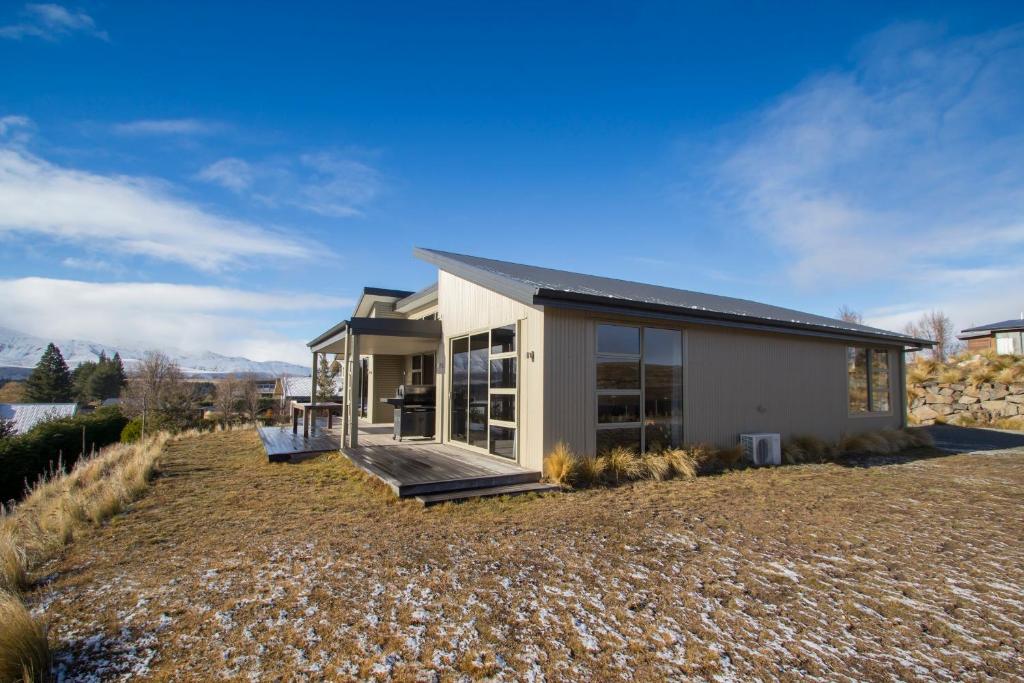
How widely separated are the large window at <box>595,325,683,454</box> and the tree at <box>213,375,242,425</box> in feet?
73.1

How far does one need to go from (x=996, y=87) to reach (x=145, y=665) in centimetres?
1458

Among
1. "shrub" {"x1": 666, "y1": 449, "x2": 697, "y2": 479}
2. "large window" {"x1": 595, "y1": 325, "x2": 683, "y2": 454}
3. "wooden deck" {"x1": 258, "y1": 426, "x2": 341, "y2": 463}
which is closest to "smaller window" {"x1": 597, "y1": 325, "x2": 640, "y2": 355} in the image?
"large window" {"x1": 595, "y1": 325, "x2": 683, "y2": 454}

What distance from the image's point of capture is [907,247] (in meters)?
15.5

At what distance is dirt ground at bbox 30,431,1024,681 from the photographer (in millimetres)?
2701

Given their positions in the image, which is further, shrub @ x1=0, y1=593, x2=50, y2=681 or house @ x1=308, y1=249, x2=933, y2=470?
house @ x1=308, y1=249, x2=933, y2=470

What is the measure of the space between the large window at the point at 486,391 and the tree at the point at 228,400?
19268mm

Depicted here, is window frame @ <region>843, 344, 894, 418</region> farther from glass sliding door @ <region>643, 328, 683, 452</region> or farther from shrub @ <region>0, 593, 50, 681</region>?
shrub @ <region>0, 593, 50, 681</region>

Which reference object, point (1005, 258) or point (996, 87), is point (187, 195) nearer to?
point (996, 87)

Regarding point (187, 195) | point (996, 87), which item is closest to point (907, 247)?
point (996, 87)

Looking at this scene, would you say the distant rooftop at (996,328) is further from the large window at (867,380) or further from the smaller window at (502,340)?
the smaller window at (502,340)

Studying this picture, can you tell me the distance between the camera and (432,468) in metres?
7.20

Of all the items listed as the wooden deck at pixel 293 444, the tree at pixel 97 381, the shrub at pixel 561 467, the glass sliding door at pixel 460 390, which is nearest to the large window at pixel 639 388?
the shrub at pixel 561 467

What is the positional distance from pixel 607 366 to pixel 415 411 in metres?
4.74

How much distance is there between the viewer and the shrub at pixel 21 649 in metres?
2.45
